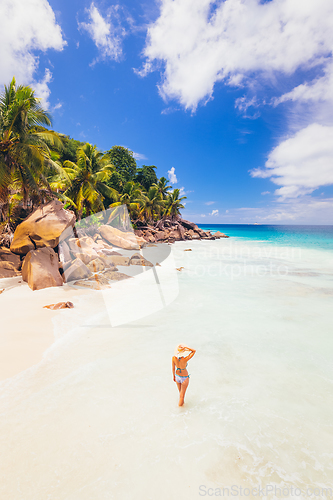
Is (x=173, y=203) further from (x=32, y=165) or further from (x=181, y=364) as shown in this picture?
(x=181, y=364)

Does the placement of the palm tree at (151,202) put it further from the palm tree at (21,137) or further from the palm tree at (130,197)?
the palm tree at (21,137)

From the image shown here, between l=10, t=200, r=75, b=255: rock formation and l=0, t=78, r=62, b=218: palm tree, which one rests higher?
l=0, t=78, r=62, b=218: palm tree

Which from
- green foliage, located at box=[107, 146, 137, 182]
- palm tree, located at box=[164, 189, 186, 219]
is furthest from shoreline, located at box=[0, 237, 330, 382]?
palm tree, located at box=[164, 189, 186, 219]

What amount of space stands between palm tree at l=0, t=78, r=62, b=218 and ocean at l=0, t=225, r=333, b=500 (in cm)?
883

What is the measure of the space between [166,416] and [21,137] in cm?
1334

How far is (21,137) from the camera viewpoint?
35.5 feet

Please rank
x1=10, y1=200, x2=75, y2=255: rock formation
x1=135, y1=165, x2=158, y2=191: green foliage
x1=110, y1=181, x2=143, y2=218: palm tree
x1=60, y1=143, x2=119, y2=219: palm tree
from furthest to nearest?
x1=135, y1=165, x2=158, y2=191: green foliage → x1=110, y1=181, x2=143, y2=218: palm tree → x1=60, y1=143, x2=119, y2=219: palm tree → x1=10, y1=200, x2=75, y2=255: rock formation

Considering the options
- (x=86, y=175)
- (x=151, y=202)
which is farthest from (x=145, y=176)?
(x=86, y=175)

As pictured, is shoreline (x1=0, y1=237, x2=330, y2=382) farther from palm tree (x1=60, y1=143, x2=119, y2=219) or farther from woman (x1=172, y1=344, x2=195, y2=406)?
palm tree (x1=60, y1=143, x2=119, y2=219)

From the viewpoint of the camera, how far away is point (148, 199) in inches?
1415

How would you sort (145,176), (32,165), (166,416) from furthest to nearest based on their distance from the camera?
(145,176)
(32,165)
(166,416)

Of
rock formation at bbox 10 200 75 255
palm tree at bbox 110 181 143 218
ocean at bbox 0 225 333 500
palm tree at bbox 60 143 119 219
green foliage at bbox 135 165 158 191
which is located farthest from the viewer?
green foliage at bbox 135 165 158 191

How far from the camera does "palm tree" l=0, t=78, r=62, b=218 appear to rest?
1050 cm

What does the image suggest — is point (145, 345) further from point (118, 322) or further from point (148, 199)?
point (148, 199)
